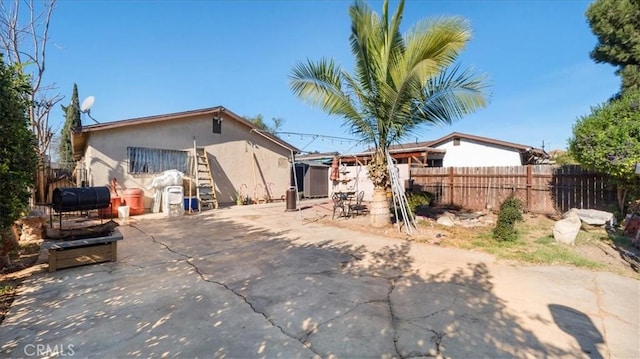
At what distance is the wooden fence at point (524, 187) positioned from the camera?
898 centimetres

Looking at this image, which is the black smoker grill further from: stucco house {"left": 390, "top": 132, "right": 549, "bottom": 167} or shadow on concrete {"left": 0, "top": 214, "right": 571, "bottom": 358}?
stucco house {"left": 390, "top": 132, "right": 549, "bottom": 167}

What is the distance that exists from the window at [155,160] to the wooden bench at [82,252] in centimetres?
700

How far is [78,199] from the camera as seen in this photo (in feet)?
16.4

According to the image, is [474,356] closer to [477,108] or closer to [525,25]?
[477,108]

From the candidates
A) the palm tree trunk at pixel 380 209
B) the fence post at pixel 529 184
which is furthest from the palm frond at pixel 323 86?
the fence post at pixel 529 184

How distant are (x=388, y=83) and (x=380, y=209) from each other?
3.27m

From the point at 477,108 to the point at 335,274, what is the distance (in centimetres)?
500

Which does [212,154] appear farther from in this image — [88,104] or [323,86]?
[323,86]

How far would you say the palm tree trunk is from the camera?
7.92 meters

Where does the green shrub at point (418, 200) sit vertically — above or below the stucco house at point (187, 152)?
below

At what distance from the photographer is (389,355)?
93.2 inches

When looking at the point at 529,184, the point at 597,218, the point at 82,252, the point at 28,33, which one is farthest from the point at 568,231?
the point at 28,33

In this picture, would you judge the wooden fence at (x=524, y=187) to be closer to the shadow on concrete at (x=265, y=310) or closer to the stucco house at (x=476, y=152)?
the stucco house at (x=476, y=152)

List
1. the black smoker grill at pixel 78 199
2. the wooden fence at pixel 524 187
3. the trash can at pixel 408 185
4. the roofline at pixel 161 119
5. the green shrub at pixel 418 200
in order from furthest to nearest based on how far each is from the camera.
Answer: the trash can at pixel 408 185
the green shrub at pixel 418 200
the roofline at pixel 161 119
the wooden fence at pixel 524 187
the black smoker grill at pixel 78 199
